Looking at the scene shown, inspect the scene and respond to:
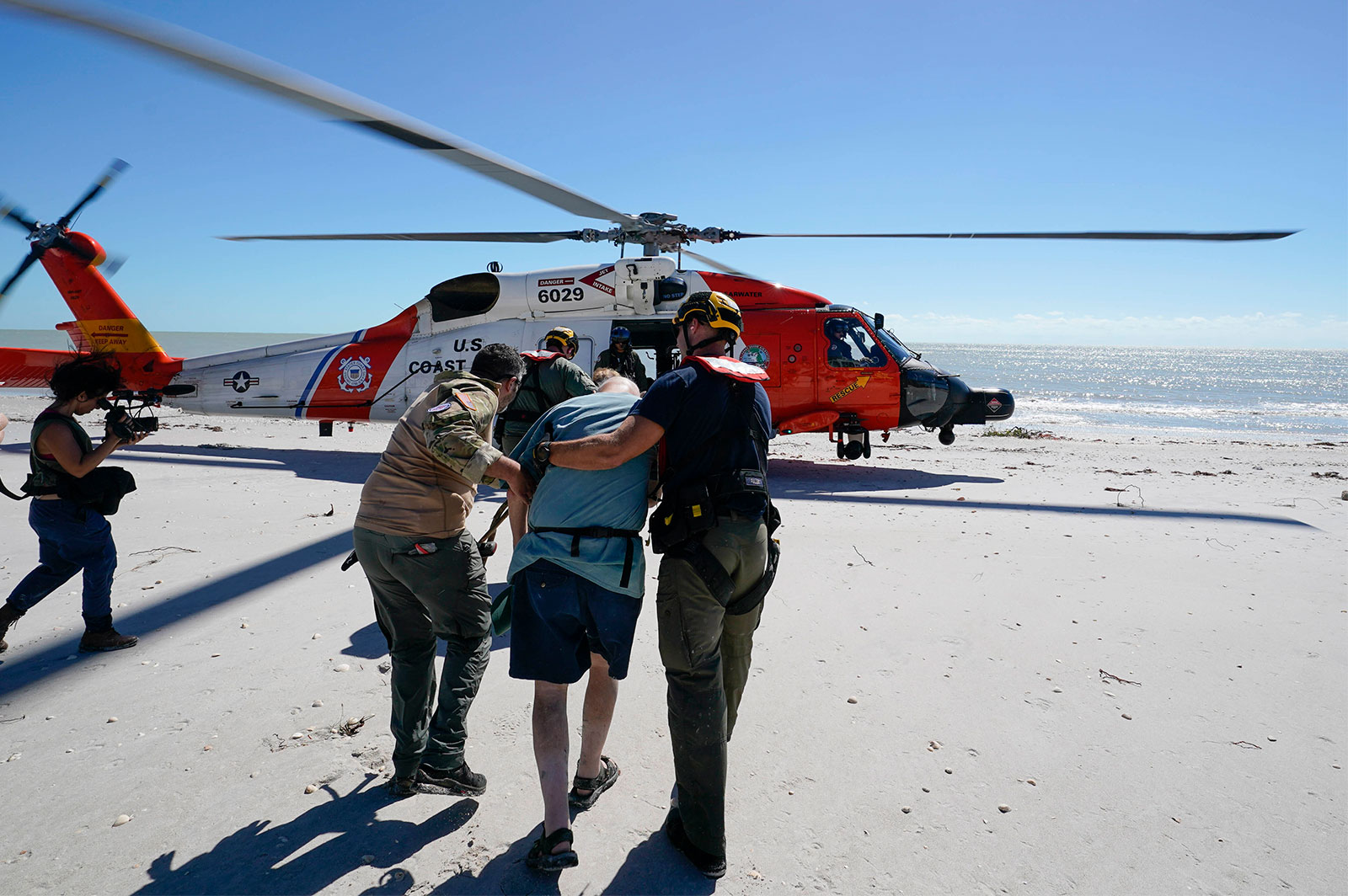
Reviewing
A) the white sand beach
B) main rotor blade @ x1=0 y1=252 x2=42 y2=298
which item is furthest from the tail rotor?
the white sand beach

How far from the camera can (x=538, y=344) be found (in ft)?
33.2

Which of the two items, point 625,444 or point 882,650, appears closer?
point 625,444

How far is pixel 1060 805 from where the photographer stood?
2.76 metres

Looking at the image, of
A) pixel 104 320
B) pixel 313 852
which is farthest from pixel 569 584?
pixel 104 320

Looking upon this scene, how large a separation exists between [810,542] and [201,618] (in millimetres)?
4587

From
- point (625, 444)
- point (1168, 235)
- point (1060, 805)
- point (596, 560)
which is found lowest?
point (1060, 805)

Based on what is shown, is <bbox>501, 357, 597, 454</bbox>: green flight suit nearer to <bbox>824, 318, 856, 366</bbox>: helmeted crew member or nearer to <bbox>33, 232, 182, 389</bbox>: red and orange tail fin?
<bbox>824, 318, 856, 366</bbox>: helmeted crew member

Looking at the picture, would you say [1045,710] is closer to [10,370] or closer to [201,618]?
[201,618]

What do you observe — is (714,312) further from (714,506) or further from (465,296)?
(465,296)

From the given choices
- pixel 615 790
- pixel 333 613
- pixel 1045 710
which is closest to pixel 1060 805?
pixel 1045 710

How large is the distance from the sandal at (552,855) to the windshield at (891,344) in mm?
9109

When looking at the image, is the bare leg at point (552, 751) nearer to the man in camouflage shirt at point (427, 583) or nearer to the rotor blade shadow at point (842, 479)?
the man in camouflage shirt at point (427, 583)

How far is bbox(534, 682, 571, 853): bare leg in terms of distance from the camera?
2.40 meters

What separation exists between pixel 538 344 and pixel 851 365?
4.53 metres
